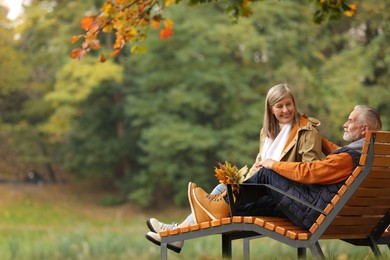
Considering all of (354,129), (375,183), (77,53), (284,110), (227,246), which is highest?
(77,53)

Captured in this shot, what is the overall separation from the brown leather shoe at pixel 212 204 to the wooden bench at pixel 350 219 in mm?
154

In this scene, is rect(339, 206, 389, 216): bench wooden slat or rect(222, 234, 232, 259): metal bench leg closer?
rect(339, 206, 389, 216): bench wooden slat

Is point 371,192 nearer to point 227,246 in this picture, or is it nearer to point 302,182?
point 302,182

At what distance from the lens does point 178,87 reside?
32938mm

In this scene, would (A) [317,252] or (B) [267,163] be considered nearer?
(A) [317,252]

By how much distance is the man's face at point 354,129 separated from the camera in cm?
605

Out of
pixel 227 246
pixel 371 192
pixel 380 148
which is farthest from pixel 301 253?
pixel 380 148

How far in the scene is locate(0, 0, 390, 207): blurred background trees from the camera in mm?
30594

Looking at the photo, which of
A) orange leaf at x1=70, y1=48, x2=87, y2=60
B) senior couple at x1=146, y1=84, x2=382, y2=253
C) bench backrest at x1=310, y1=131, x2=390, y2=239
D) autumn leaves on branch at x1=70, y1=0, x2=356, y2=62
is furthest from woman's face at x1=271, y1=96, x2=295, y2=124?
orange leaf at x1=70, y1=48, x2=87, y2=60

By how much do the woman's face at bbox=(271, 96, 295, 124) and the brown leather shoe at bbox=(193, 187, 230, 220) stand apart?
68 centimetres

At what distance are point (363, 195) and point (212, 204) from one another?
41.1 inches

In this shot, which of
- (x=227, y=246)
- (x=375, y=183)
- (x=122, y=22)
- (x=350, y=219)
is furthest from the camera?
(x=122, y=22)

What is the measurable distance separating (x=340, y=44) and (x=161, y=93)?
666cm

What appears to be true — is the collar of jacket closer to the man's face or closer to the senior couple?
the senior couple
